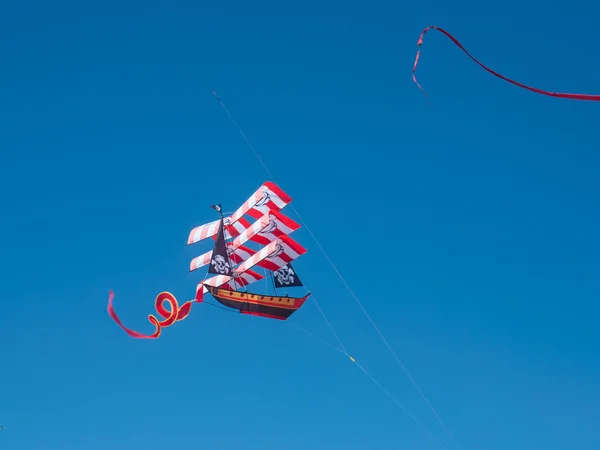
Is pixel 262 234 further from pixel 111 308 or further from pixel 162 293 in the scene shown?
pixel 111 308

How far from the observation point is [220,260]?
41188mm

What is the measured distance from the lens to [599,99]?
9.54m

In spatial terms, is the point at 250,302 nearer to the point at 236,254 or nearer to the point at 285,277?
the point at 285,277

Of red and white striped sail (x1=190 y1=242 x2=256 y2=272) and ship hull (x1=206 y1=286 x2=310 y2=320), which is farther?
red and white striped sail (x1=190 y1=242 x2=256 y2=272)

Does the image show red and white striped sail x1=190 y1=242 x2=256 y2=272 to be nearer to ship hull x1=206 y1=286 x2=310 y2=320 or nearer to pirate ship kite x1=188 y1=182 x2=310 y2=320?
pirate ship kite x1=188 y1=182 x2=310 y2=320

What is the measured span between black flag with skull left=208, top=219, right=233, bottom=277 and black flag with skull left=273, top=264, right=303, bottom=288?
250 cm

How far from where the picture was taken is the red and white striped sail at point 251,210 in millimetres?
41406

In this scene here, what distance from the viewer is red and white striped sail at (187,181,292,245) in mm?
41406

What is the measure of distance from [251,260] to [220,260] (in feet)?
5.90

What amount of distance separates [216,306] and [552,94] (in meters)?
31.7

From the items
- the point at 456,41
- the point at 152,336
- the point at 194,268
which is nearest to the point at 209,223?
the point at 194,268

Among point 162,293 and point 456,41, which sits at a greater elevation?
point 162,293

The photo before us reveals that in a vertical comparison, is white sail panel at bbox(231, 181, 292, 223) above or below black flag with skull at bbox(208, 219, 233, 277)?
above

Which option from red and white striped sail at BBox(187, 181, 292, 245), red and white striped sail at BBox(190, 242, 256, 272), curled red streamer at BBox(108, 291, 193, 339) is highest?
red and white striped sail at BBox(187, 181, 292, 245)
